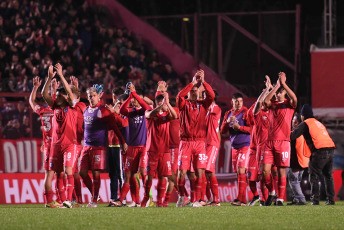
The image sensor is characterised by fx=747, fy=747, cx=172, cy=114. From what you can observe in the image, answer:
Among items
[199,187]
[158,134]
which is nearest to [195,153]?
[199,187]

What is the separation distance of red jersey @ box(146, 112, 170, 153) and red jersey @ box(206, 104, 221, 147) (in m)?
1.06

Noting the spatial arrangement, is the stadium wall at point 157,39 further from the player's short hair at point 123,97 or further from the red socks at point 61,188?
the red socks at point 61,188

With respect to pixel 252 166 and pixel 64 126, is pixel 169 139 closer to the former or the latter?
pixel 252 166

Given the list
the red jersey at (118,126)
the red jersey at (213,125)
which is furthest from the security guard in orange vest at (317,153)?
the red jersey at (118,126)

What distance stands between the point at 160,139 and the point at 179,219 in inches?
144

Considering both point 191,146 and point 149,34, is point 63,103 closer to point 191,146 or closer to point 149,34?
point 191,146

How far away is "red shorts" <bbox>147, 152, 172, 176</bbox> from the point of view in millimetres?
13836

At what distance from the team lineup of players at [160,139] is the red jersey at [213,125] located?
0.07 ft

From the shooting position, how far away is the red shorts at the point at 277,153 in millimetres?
13852

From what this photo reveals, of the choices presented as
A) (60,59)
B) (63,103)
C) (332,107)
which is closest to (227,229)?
(63,103)

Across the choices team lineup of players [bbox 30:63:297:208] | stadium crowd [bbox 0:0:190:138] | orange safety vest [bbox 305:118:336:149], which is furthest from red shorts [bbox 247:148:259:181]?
stadium crowd [bbox 0:0:190:138]

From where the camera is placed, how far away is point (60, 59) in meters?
22.5

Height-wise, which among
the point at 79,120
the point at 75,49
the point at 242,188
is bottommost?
the point at 242,188

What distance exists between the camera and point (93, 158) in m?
14.1
